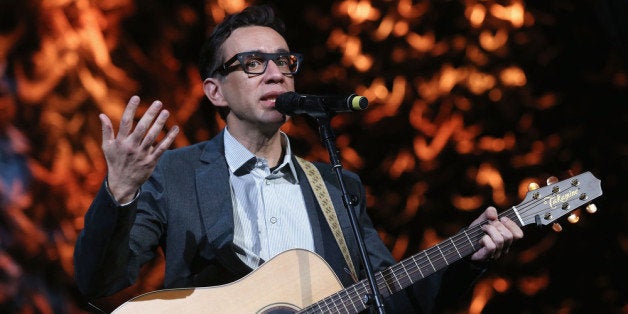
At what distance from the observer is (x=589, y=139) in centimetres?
412

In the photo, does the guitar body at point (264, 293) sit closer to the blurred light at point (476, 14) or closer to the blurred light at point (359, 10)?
the blurred light at point (359, 10)

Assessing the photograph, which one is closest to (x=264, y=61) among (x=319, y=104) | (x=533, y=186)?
(x=319, y=104)

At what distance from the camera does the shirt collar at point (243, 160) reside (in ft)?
8.88

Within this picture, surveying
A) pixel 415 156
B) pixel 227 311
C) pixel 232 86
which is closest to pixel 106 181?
pixel 227 311

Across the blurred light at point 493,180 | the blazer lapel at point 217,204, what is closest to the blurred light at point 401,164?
the blurred light at point 493,180

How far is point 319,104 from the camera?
2.09m

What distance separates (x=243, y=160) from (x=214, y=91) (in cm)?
39

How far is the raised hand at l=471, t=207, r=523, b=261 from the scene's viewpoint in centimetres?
238

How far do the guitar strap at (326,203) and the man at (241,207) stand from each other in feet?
0.06

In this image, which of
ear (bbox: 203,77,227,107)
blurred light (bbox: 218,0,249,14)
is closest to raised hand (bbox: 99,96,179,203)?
ear (bbox: 203,77,227,107)

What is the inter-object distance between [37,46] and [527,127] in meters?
2.87

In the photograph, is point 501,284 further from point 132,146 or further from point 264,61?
point 132,146

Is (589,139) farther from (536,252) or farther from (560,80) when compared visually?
(536,252)

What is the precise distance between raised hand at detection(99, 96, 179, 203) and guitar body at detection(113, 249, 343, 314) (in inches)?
16.1
